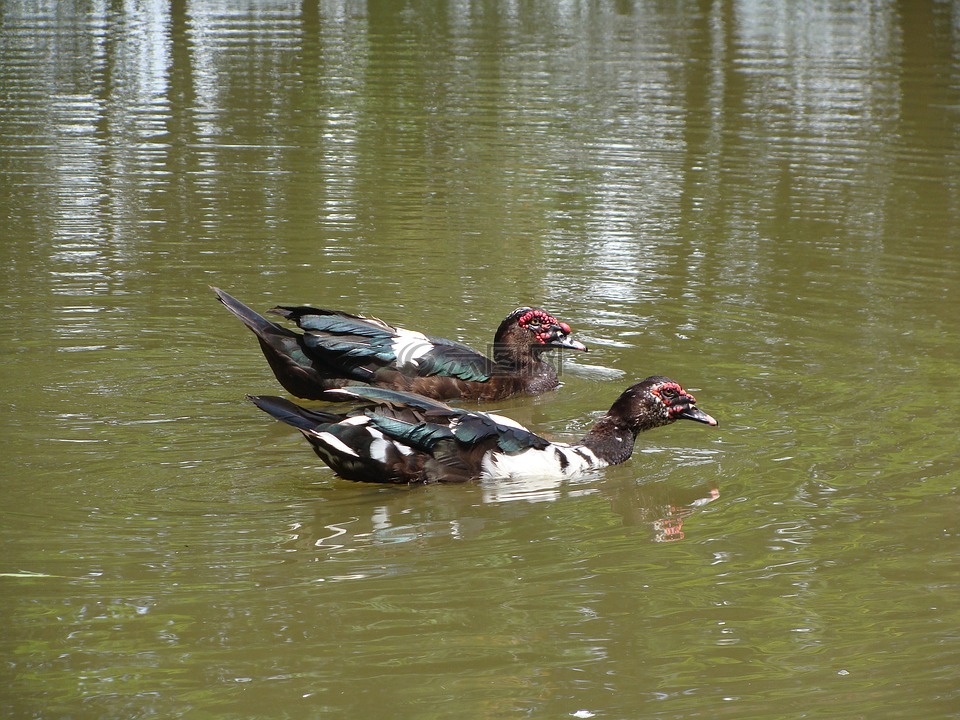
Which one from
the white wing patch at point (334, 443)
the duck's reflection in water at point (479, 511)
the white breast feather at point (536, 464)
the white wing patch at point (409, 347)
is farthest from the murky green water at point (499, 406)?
the white wing patch at point (409, 347)

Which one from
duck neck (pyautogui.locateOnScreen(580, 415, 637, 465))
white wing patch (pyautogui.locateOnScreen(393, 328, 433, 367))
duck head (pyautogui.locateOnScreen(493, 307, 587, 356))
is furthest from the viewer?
duck head (pyautogui.locateOnScreen(493, 307, 587, 356))

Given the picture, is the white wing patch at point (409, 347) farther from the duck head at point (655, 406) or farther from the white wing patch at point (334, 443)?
the white wing patch at point (334, 443)

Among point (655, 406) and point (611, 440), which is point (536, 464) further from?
point (655, 406)

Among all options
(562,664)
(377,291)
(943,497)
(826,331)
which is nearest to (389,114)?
(377,291)

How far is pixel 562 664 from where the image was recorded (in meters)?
5.60

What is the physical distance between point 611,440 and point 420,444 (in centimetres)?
122

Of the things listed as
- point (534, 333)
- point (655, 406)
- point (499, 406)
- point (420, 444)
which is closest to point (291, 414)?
point (420, 444)

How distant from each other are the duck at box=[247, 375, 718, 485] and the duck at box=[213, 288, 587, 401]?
1373 millimetres

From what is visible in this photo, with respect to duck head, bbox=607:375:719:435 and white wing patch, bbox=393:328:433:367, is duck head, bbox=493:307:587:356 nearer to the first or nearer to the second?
white wing patch, bbox=393:328:433:367

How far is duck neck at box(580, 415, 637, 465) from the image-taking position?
317 inches

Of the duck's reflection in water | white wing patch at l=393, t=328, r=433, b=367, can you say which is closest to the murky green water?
the duck's reflection in water

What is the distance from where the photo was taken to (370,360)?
9.27 m

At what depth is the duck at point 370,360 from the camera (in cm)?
916

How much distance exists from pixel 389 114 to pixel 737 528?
13896 millimetres
